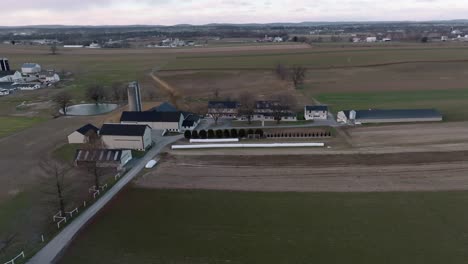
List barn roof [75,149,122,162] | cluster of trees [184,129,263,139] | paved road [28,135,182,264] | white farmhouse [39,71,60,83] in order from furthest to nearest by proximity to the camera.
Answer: white farmhouse [39,71,60,83]
cluster of trees [184,129,263,139]
barn roof [75,149,122,162]
paved road [28,135,182,264]

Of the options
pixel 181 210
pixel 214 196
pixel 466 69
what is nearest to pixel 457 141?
pixel 214 196

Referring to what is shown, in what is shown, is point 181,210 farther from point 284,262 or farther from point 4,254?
Answer: point 4,254

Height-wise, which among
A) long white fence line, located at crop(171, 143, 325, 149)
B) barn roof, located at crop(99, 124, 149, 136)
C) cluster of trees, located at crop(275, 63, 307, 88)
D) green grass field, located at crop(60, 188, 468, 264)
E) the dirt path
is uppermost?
cluster of trees, located at crop(275, 63, 307, 88)

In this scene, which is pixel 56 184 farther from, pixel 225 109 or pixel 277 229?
pixel 225 109

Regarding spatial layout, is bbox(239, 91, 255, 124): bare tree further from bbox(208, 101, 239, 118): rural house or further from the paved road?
the paved road

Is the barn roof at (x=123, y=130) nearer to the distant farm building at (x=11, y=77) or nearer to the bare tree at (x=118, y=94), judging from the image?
the bare tree at (x=118, y=94)

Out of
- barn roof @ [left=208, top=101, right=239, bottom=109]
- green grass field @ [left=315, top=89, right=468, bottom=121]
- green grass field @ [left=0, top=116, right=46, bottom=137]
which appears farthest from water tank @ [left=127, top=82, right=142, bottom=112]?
green grass field @ [left=315, top=89, right=468, bottom=121]
